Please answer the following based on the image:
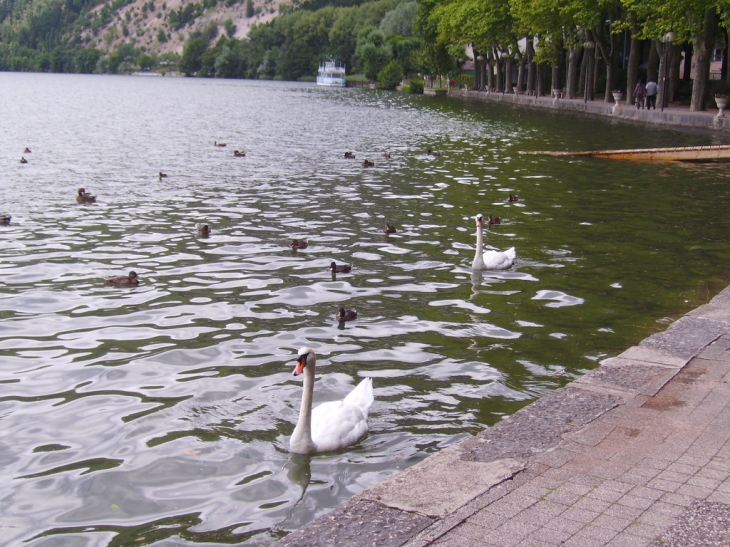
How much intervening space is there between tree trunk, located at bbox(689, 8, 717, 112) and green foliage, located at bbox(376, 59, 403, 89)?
3202 inches

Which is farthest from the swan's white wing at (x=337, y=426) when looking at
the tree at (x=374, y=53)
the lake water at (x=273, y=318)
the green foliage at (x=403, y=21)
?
the green foliage at (x=403, y=21)

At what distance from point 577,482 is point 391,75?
118 meters

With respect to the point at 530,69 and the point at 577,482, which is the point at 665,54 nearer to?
the point at 530,69

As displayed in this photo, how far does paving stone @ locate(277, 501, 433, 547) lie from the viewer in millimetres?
4617

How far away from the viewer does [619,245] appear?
14.3 m

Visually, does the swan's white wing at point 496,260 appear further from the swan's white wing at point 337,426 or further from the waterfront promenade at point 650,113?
the waterfront promenade at point 650,113

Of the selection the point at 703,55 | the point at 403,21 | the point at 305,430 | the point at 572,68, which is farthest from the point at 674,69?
the point at 403,21

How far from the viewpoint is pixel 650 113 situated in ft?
139

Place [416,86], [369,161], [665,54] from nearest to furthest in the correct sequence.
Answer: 1. [369,161]
2. [665,54]
3. [416,86]

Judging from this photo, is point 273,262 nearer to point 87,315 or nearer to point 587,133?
point 87,315

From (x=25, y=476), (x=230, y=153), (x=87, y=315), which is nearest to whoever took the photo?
(x=25, y=476)

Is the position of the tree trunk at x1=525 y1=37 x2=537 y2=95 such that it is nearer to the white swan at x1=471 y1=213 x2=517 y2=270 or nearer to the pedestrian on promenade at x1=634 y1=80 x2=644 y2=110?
the pedestrian on promenade at x1=634 y1=80 x2=644 y2=110

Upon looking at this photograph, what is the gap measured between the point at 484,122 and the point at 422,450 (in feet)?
132

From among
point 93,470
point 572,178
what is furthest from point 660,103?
point 93,470
